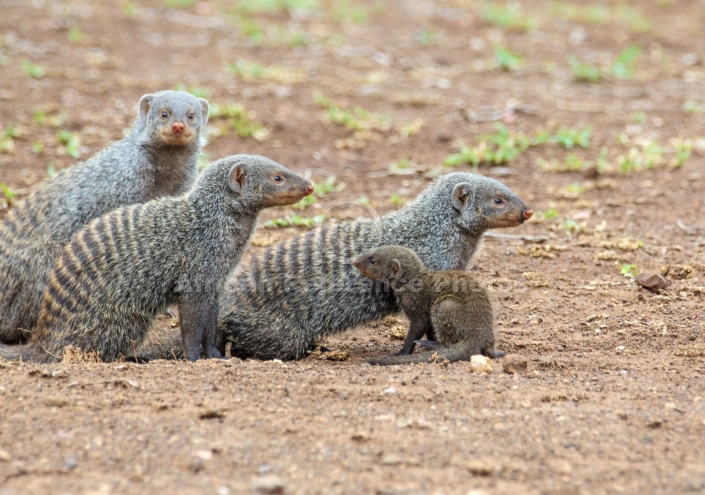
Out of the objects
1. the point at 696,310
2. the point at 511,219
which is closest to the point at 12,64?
the point at 511,219

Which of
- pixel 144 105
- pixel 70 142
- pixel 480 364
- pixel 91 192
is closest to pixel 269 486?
pixel 480 364

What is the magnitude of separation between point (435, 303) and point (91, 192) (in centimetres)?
231

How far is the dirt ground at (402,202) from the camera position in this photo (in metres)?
3.10

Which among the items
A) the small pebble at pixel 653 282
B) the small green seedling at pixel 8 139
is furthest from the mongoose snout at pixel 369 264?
the small green seedling at pixel 8 139

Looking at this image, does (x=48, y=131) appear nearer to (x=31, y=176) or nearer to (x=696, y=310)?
(x=31, y=176)

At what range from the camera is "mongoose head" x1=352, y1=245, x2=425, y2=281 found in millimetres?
4812

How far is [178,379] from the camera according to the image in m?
3.92

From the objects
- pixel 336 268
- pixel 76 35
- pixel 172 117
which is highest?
pixel 76 35

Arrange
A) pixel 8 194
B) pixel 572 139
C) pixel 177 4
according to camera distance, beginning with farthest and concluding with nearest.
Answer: pixel 177 4, pixel 572 139, pixel 8 194

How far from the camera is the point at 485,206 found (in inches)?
204

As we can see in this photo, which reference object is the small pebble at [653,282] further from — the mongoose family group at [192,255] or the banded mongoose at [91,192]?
the banded mongoose at [91,192]

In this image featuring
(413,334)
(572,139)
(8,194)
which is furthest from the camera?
(572,139)

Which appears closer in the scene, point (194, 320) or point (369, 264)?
point (194, 320)

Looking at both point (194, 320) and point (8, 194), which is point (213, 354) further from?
point (8, 194)
